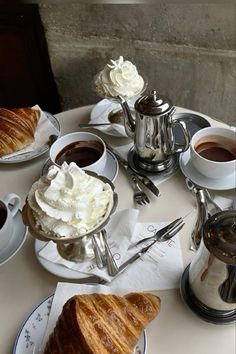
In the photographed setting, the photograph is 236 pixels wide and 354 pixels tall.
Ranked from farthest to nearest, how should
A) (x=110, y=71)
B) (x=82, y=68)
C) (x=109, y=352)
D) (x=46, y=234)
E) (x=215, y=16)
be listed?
(x=82, y=68) < (x=215, y=16) < (x=110, y=71) < (x=46, y=234) < (x=109, y=352)

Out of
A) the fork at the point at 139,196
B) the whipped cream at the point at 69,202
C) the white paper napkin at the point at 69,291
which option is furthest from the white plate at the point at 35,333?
the fork at the point at 139,196

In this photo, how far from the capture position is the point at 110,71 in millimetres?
1003

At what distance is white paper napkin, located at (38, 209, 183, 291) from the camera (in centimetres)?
72

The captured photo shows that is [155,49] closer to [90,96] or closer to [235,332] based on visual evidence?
[90,96]

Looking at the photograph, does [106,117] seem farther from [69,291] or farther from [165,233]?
[69,291]

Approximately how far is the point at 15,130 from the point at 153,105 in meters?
0.39

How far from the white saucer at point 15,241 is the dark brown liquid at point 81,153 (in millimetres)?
165

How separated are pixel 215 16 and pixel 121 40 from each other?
0.35 meters

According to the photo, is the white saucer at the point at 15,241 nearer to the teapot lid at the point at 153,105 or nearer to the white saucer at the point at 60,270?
the white saucer at the point at 60,270

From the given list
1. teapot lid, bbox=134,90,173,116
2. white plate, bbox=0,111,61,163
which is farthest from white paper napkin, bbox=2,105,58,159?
teapot lid, bbox=134,90,173,116

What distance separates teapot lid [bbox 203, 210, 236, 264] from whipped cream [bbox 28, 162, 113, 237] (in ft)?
0.62

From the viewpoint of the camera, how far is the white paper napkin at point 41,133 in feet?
3.34

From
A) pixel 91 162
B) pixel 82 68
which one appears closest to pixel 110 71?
pixel 91 162

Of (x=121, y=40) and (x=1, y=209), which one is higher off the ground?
(x=121, y=40)
